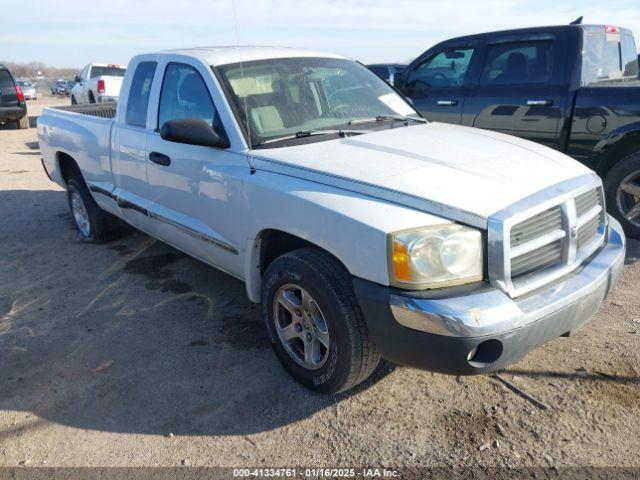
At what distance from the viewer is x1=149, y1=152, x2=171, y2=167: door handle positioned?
3807mm

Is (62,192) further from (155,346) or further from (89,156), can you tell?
(155,346)

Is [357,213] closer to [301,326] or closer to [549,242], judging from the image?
[301,326]

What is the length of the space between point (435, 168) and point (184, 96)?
6.41ft

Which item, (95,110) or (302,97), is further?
(95,110)

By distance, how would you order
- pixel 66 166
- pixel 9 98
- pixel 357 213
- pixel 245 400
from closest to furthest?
pixel 357 213 → pixel 245 400 → pixel 66 166 → pixel 9 98

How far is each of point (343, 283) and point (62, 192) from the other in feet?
22.8

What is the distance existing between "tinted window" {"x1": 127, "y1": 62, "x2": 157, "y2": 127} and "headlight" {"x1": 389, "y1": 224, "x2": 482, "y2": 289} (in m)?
2.64

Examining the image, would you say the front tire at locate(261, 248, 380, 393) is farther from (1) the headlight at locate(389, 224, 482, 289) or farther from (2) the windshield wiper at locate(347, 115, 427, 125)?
(2) the windshield wiper at locate(347, 115, 427, 125)

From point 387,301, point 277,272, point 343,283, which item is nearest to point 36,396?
point 277,272

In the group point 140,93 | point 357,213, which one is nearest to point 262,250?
point 357,213

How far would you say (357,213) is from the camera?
2.52 metres

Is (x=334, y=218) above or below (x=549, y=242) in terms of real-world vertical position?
above

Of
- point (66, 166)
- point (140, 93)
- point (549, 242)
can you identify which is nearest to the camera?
point (549, 242)

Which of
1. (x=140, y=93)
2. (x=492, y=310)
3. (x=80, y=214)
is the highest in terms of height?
(x=140, y=93)
